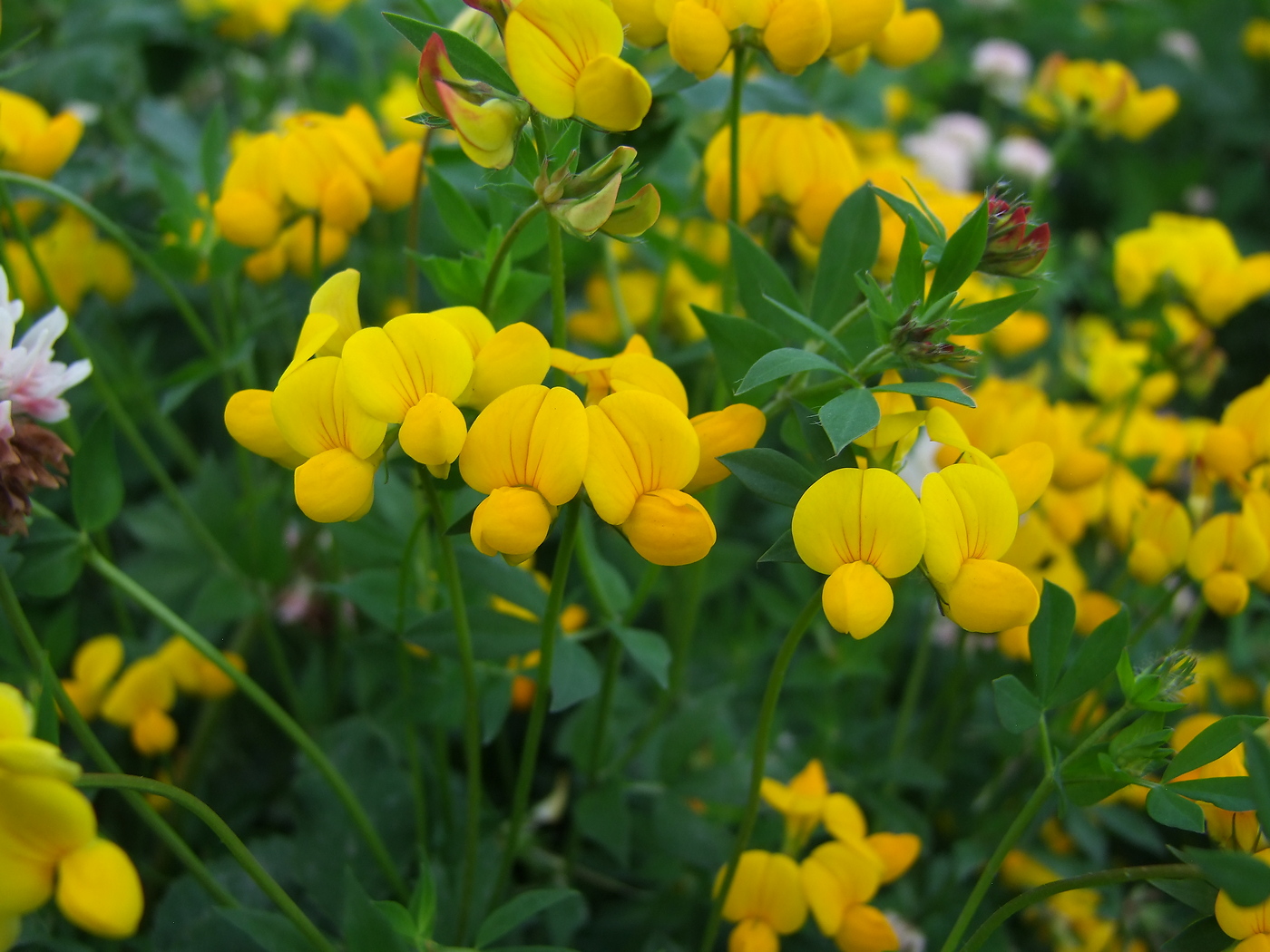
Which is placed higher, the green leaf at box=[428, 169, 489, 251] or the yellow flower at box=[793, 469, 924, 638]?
the green leaf at box=[428, 169, 489, 251]

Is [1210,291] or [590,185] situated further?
[1210,291]

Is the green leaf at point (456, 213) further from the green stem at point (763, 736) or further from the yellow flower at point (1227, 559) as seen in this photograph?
the yellow flower at point (1227, 559)

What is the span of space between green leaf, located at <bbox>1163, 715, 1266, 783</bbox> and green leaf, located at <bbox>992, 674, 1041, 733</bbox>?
0.11 metres

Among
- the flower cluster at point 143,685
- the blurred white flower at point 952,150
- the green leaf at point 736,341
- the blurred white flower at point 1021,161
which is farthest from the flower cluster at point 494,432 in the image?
the blurred white flower at point 1021,161

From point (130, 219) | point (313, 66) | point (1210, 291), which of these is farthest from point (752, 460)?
point (313, 66)

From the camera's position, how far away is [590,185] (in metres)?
0.72

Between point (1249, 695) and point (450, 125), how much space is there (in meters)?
1.47

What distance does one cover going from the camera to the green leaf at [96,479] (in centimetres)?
97

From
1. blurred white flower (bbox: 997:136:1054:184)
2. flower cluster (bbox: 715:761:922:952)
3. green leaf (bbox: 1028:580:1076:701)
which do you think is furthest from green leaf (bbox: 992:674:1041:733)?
blurred white flower (bbox: 997:136:1054:184)

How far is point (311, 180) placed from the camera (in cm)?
107

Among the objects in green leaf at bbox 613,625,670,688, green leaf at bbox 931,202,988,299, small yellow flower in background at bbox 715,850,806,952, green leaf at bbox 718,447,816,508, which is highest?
green leaf at bbox 931,202,988,299

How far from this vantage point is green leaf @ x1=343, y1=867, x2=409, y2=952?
0.76 metres

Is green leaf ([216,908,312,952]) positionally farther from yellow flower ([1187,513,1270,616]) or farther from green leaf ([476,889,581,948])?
yellow flower ([1187,513,1270,616])

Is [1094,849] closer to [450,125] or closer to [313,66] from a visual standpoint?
[450,125]
